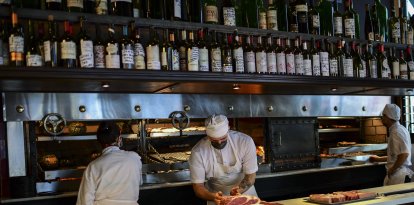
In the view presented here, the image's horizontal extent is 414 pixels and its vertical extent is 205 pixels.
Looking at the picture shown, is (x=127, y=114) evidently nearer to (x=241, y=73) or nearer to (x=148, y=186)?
(x=148, y=186)

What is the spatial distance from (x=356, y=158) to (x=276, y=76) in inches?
110

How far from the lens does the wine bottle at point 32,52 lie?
3191 mm

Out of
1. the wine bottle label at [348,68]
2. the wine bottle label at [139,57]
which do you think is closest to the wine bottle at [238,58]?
the wine bottle label at [139,57]

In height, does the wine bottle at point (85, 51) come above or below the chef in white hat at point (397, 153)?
above

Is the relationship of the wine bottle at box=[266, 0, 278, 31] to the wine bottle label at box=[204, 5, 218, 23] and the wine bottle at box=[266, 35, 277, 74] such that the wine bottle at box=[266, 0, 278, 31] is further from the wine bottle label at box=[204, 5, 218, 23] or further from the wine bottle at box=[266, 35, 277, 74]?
the wine bottle label at box=[204, 5, 218, 23]

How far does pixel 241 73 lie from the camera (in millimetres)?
3939

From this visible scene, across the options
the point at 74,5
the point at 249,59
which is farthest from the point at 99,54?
the point at 249,59

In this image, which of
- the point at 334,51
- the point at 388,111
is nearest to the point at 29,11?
the point at 334,51

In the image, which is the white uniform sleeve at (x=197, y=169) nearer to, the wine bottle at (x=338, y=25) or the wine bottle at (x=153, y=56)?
the wine bottle at (x=153, y=56)

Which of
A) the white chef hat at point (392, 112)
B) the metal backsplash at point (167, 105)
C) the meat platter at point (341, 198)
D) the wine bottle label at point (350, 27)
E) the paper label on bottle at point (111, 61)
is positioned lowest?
the meat platter at point (341, 198)

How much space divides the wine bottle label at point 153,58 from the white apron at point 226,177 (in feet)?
3.07

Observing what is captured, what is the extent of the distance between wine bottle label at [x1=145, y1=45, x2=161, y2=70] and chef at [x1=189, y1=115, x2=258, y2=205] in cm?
67

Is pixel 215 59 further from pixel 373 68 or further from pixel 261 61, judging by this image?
pixel 373 68

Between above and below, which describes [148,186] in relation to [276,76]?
below
